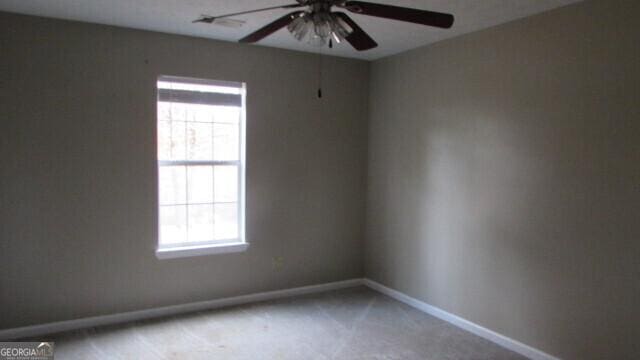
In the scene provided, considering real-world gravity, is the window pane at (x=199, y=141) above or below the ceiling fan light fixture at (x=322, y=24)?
below

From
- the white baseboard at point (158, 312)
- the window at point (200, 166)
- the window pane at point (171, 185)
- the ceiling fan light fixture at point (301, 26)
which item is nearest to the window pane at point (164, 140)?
the window at point (200, 166)

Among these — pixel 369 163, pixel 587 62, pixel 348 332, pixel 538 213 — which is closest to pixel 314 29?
pixel 587 62

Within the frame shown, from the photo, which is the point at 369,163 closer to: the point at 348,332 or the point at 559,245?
the point at 348,332

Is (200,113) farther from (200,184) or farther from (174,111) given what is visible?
(200,184)

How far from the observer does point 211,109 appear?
4.25 metres

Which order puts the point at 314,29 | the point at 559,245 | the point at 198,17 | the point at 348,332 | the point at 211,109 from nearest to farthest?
the point at 314,29 < the point at 559,245 < the point at 198,17 < the point at 348,332 < the point at 211,109

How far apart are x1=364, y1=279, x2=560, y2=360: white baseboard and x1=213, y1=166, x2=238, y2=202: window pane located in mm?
1758

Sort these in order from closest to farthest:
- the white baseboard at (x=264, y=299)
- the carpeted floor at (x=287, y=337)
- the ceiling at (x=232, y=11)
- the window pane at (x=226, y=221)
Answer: the ceiling at (x=232, y=11) → the carpeted floor at (x=287, y=337) → the white baseboard at (x=264, y=299) → the window pane at (x=226, y=221)

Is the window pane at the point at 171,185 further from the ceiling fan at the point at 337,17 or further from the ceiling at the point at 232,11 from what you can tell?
the ceiling fan at the point at 337,17

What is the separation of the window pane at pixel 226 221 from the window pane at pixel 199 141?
49cm

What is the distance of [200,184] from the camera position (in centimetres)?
427

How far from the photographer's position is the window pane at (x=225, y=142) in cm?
431

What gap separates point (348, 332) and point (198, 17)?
2.66m
